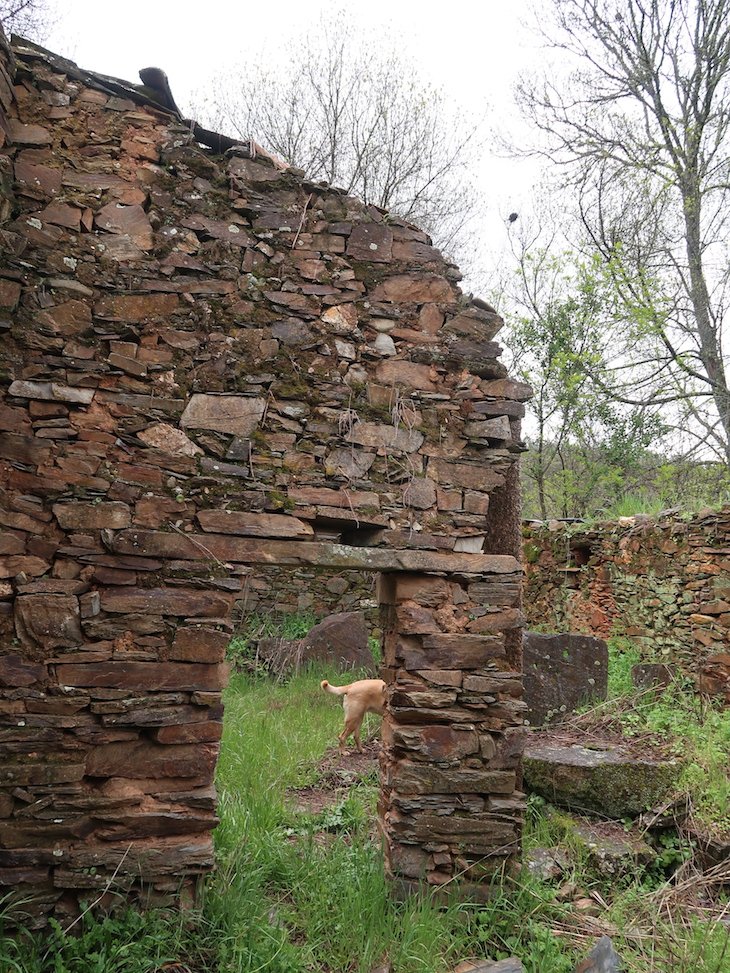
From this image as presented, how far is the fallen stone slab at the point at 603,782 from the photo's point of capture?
494cm

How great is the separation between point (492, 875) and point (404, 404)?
2.56 metres

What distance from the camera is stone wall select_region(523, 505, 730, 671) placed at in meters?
7.64

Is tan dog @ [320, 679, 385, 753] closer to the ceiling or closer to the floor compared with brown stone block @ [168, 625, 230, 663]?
closer to the floor

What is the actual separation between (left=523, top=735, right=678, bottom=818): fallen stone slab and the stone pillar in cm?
123

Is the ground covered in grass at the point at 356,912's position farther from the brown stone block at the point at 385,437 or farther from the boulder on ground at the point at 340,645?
the boulder on ground at the point at 340,645

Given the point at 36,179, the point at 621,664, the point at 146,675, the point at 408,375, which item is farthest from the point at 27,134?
the point at 621,664

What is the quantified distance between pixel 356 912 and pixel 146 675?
62.5 inches

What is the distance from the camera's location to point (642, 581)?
28.4ft

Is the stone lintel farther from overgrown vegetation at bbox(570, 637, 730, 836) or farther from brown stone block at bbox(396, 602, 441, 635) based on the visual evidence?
overgrown vegetation at bbox(570, 637, 730, 836)

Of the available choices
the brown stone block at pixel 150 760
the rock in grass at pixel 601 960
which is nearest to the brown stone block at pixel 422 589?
the brown stone block at pixel 150 760

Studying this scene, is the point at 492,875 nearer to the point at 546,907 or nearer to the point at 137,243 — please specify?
the point at 546,907

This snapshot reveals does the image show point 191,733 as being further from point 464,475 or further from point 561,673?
point 561,673

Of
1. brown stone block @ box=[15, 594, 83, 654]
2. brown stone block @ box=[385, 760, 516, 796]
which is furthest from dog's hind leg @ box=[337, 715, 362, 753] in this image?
brown stone block @ box=[15, 594, 83, 654]

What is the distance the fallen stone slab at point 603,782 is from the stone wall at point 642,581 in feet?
9.22
